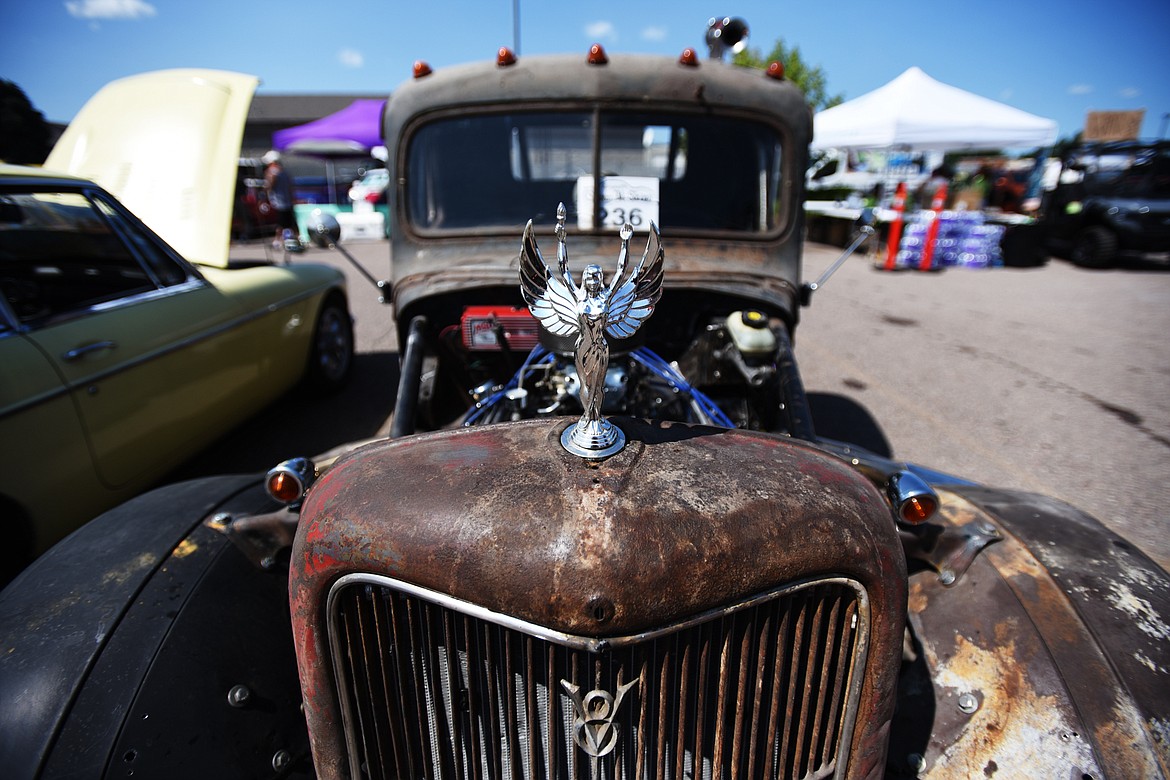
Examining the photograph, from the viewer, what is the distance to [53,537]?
2.49 m

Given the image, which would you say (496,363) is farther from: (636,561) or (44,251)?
(44,251)

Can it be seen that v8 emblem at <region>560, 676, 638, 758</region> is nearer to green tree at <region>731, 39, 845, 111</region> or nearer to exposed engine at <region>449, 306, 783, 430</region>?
exposed engine at <region>449, 306, 783, 430</region>

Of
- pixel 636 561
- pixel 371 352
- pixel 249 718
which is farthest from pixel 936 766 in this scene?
pixel 371 352

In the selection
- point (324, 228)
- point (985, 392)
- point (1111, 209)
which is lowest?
point (985, 392)

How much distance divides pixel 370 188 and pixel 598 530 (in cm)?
2077

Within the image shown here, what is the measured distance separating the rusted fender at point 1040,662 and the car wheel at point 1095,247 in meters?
13.6

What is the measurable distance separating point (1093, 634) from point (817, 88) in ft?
101

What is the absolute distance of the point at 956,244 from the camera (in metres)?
12.2

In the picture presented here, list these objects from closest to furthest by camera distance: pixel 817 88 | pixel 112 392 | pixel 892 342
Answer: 1. pixel 112 392
2. pixel 892 342
3. pixel 817 88

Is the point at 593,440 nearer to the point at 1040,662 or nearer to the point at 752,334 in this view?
the point at 1040,662

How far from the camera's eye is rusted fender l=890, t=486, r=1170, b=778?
127 centimetres

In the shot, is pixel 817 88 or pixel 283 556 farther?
pixel 817 88

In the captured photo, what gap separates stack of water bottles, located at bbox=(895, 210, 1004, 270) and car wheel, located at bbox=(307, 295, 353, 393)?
431 inches

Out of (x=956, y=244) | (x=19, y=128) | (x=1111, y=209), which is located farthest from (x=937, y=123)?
(x=19, y=128)
